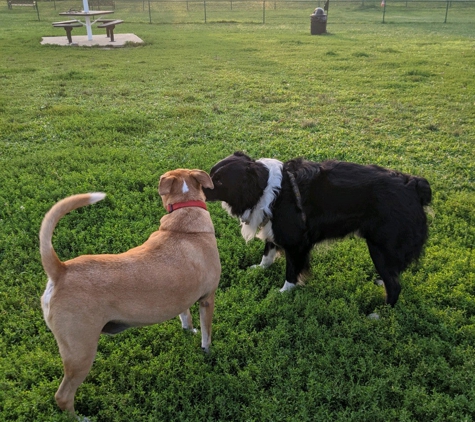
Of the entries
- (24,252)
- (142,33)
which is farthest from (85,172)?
(142,33)

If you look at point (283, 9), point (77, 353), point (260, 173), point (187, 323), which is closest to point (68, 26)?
point (260, 173)

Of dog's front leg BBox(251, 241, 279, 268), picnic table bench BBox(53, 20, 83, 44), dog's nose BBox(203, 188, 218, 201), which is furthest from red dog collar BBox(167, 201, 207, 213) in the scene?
picnic table bench BBox(53, 20, 83, 44)

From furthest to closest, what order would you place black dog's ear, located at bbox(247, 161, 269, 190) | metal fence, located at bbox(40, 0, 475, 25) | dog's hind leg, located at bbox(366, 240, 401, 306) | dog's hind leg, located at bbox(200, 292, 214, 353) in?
metal fence, located at bbox(40, 0, 475, 25)
black dog's ear, located at bbox(247, 161, 269, 190)
dog's hind leg, located at bbox(366, 240, 401, 306)
dog's hind leg, located at bbox(200, 292, 214, 353)

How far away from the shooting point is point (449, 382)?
2961mm

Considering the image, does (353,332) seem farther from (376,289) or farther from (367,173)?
(367,173)

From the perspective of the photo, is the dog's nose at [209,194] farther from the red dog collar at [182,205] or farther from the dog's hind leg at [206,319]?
the dog's hind leg at [206,319]

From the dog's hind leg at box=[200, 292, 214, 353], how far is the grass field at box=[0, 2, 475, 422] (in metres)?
0.12

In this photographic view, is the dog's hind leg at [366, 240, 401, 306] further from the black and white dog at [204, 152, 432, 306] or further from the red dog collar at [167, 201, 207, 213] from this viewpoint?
the red dog collar at [167, 201, 207, 213]

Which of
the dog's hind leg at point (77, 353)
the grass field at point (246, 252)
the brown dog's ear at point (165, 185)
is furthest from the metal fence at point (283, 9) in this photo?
the dog's hind leg at point (77, 353)

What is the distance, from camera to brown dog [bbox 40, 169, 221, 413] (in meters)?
2.37

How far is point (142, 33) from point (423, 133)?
61.7 feet

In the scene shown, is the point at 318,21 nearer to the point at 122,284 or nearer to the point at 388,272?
the point at 388,272

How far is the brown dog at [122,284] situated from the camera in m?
2.37

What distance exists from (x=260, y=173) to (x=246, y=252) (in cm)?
107
